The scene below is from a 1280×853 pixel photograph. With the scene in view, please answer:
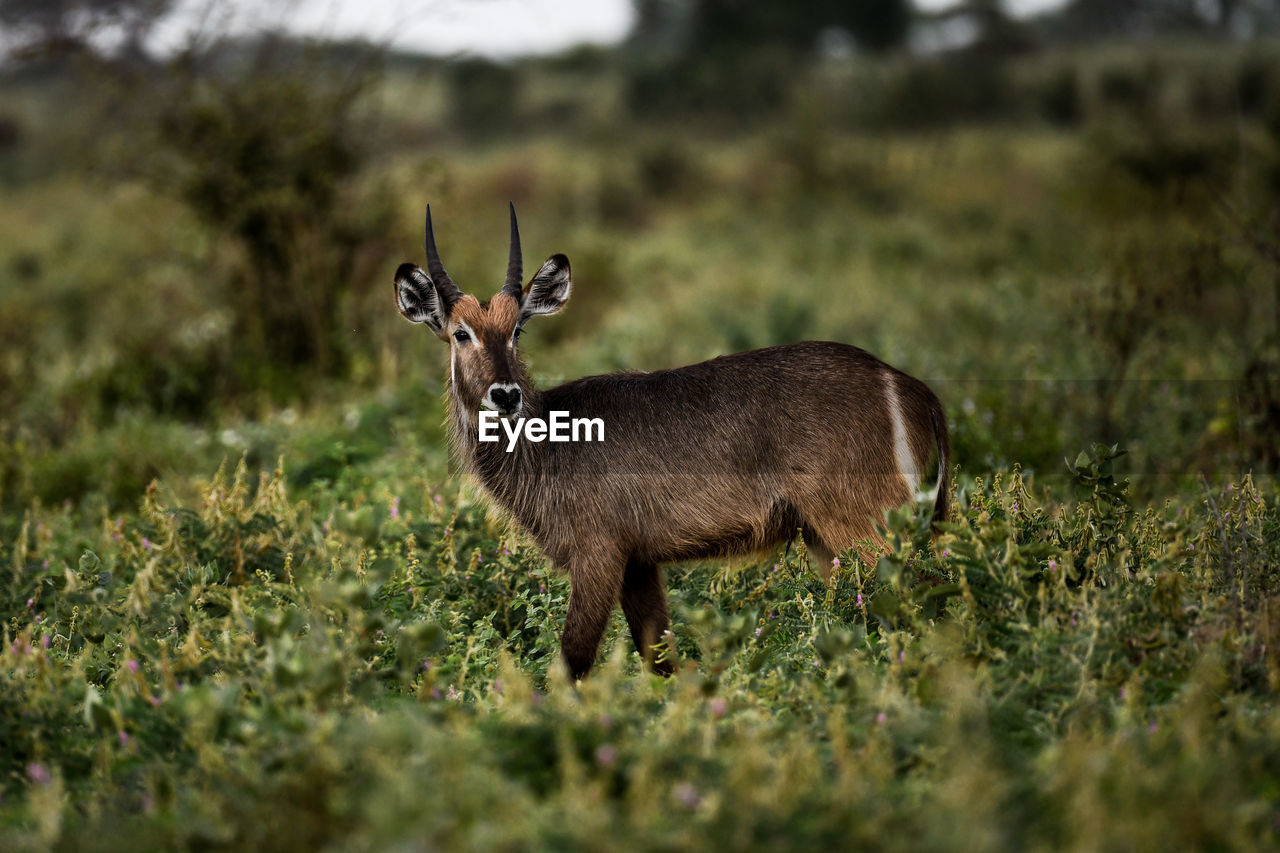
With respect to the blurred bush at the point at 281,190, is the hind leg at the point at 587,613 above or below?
below

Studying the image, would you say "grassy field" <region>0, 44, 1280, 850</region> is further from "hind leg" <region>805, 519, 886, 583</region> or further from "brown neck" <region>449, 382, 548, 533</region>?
"brown neck" <region>449, 382, 548, 533</region>

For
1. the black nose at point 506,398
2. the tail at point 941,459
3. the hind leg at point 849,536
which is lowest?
the hind leg at point 849,536

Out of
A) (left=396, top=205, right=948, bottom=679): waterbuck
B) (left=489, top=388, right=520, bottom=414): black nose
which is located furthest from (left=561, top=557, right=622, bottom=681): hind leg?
(left=489, top=388, right=520, bottom=414): black nose

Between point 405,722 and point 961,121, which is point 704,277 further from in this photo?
point 961,121

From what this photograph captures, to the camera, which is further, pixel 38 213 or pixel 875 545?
pixel 38 213

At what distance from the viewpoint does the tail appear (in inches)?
167

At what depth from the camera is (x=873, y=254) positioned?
14383 mm

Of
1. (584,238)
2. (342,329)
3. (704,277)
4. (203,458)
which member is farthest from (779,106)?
(203,458)

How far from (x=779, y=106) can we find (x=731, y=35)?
6274 millimetres

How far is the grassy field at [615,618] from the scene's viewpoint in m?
2.52

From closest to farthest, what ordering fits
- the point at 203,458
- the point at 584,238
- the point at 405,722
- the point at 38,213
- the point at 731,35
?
the point at 405,722 → the point at 203,458 → the point at 584,238 → the point at 38,213 → the point at 731,35

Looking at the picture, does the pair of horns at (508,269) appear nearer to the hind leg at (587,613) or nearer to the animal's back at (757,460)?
the animal's back at (757,460)

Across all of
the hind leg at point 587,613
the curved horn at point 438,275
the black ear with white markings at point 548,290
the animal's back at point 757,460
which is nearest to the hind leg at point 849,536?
the animal's back at point 757,460

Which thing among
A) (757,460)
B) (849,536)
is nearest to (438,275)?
(757,460)
